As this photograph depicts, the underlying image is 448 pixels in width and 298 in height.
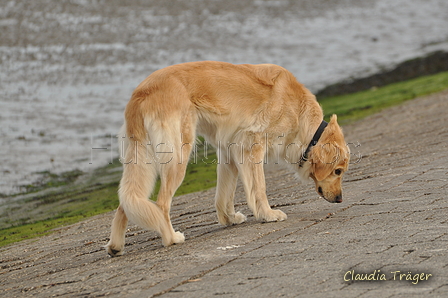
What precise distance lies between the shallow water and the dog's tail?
643cm

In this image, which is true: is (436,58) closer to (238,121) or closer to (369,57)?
(369,57)

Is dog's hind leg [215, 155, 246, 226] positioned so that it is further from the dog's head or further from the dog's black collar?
the dog's head

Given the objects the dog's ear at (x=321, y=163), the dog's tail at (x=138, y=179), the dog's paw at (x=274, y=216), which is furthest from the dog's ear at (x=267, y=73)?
the dog's tail at (x=138, y=179)

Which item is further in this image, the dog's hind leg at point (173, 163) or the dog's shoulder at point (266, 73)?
the dog's shoulder at point (266, 73)

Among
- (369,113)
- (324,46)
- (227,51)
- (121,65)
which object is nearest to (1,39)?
(121,65)

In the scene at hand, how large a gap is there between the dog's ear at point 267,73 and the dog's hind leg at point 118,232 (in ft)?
6.52

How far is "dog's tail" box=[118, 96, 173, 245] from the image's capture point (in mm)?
5152

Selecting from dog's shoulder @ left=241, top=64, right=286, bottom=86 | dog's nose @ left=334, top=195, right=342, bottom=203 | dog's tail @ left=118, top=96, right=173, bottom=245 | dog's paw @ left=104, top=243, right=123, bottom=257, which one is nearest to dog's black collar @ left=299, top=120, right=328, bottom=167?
dog's nose @ left=334, top=195, right=342, bottom=203

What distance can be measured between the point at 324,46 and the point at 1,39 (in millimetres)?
12232

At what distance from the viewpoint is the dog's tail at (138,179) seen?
5.15 metres

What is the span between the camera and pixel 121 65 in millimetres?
20516

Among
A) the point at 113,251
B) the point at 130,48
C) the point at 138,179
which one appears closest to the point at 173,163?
the point at 138,179

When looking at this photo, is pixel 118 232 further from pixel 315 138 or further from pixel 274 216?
pixel 315 138

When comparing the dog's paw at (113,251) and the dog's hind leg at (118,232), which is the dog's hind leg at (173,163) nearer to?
the dog's hind leg at (118,232)
